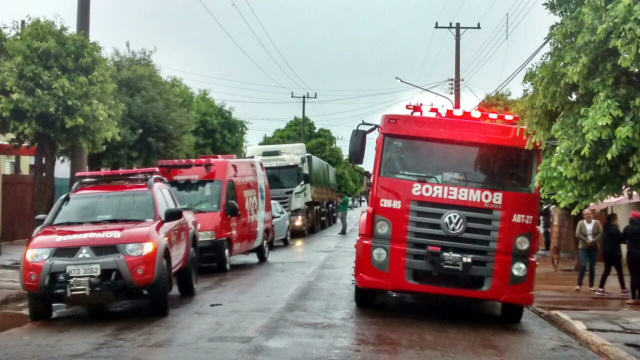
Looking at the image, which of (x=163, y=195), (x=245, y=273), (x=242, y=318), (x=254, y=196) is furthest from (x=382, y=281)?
(x=254, y=196)

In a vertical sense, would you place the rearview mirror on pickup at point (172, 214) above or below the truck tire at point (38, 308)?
above

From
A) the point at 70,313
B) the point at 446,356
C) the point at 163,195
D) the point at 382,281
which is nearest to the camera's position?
the point at 446,356

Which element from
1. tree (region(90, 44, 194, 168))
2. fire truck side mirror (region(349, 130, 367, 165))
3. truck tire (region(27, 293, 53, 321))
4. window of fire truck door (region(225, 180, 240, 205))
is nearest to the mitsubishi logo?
fire truck side mirror (region(349, 130, 367, 165))

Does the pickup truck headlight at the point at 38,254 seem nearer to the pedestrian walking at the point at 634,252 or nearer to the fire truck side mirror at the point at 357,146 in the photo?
the fire truck side mirror at the point at 357,146

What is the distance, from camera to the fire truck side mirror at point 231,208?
761 inches

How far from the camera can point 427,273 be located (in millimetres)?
12266

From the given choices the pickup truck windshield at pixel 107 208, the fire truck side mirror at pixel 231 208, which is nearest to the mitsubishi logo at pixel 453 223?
the pickup truck windshield at pixel 107 208

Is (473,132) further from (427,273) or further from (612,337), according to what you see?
(612,337)

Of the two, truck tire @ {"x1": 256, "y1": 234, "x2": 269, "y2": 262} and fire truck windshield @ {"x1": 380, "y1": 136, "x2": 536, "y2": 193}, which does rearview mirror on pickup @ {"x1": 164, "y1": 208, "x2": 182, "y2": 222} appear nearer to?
fire truck windshield @ {"x1": 380, "y1": 136, "x2": 536, "y2": 193}

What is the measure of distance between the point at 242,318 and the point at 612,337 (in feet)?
16.3

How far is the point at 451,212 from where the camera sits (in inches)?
476

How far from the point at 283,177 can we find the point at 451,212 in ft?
Answer: 80.1

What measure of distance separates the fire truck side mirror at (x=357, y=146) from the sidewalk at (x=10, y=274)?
21.4 ft

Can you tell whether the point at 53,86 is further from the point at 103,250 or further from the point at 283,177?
the point at 283,177
